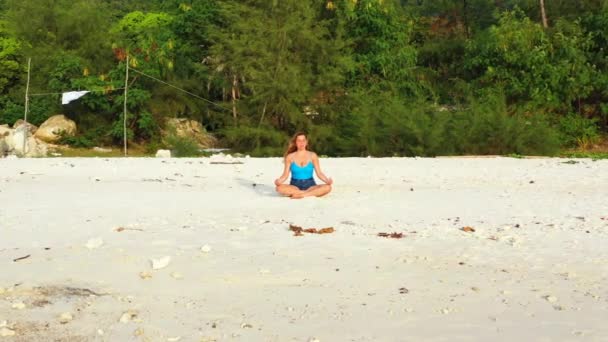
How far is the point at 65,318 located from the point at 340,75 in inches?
929

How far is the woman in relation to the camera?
8516mm

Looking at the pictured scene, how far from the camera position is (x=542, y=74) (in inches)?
1034

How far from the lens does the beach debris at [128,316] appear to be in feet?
11.5

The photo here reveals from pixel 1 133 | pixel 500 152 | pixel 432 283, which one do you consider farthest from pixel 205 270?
pixel 1 133

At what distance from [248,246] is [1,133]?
86.9 feet

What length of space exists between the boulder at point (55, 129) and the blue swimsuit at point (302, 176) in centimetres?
2389

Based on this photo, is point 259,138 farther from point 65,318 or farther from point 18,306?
point 65,318

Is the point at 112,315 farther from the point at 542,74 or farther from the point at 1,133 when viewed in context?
the point at 1,133

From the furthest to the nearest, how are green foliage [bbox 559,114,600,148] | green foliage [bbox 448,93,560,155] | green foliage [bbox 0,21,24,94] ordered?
green foliage [bbox 0,21,24,94]
green foliage [bbox 559,114,600,148]
green foliage [bbox 448,93,560,155]

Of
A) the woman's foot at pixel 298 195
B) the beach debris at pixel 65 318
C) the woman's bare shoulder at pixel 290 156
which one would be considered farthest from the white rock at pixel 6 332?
the woman's bare shoulder at pixel 290 156

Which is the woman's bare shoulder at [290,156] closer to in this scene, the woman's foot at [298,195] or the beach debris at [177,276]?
the woman's foot at [298,195]

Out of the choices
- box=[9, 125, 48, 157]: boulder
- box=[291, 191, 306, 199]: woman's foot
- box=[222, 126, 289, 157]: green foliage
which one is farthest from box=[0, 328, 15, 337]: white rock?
box=[222, 126, 289, 157]: green foliage

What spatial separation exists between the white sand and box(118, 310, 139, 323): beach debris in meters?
0.03

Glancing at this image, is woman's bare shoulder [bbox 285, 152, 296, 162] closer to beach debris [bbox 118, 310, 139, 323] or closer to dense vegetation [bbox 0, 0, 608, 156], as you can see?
beach debris [bbox 118, 310, 139, 323]
